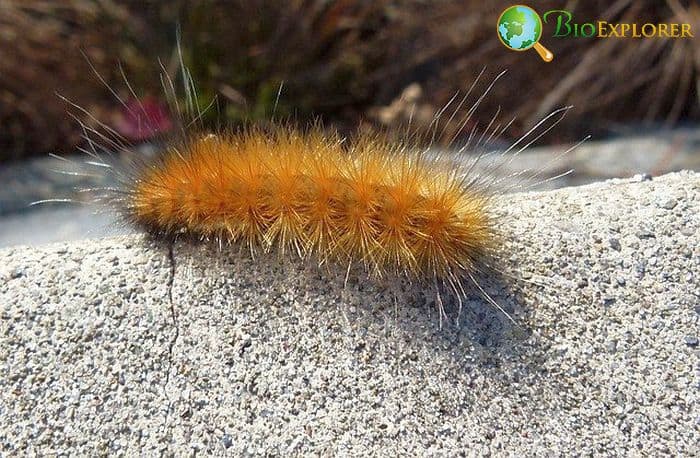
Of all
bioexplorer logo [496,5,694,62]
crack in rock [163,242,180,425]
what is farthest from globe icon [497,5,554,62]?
crack in rock [163,242,180,425]

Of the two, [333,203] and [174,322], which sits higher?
[333,203]

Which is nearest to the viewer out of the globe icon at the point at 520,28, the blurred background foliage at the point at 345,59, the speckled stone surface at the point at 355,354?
the speckled stone surface at the point at 355,354

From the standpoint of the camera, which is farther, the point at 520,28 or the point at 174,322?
the point at 520,28

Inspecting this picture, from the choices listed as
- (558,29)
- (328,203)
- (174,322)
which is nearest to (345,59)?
(558,29)

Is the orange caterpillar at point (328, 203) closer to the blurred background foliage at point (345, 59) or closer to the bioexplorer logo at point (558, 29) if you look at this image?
the bioexplorer logo at point (558, 29)

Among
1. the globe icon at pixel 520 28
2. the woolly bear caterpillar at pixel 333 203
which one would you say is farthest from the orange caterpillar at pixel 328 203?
the globe icon at pixel 520 28

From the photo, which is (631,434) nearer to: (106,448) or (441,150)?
(441,150)

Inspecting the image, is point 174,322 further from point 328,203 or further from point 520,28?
point 520,28

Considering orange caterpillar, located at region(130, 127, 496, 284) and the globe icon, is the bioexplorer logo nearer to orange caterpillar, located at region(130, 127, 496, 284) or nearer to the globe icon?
the globe icon
